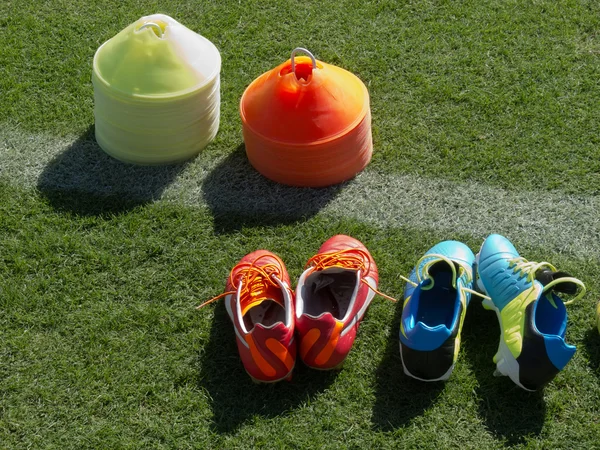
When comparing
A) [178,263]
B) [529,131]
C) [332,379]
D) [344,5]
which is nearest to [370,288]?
[332,379]

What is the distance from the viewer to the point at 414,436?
3.40 m

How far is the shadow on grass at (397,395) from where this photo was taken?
346 centimetres

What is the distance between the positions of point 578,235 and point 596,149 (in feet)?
2.37

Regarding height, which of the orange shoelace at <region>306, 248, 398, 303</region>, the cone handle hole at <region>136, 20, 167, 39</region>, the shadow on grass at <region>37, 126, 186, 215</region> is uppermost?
the cone handle hole at <region>136, 20, 167, 39</region>

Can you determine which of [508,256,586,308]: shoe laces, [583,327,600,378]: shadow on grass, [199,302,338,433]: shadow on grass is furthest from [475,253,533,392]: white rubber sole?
[199,302,338,433]: shadow on grass

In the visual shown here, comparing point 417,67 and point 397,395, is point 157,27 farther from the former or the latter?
point 397,395

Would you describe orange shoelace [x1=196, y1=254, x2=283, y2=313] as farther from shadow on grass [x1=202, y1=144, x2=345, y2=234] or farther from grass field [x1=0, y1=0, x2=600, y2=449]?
shadow on grass [x1=202, y1=144, x2=345, y2=234]

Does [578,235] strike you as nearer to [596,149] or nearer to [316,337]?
[596,149]

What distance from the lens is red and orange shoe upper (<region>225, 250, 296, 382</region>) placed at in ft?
11.2

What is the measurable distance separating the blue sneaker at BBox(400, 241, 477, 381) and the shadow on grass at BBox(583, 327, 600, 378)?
0.58 meters

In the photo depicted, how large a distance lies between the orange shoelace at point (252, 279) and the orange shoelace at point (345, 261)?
0.67 feet

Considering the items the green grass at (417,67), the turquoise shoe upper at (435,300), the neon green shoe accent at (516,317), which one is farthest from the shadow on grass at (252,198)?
the neon green shoe accent at (516,317)

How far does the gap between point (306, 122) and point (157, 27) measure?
1031 millimetres

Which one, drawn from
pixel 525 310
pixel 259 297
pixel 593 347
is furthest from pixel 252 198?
pixel 593 347
